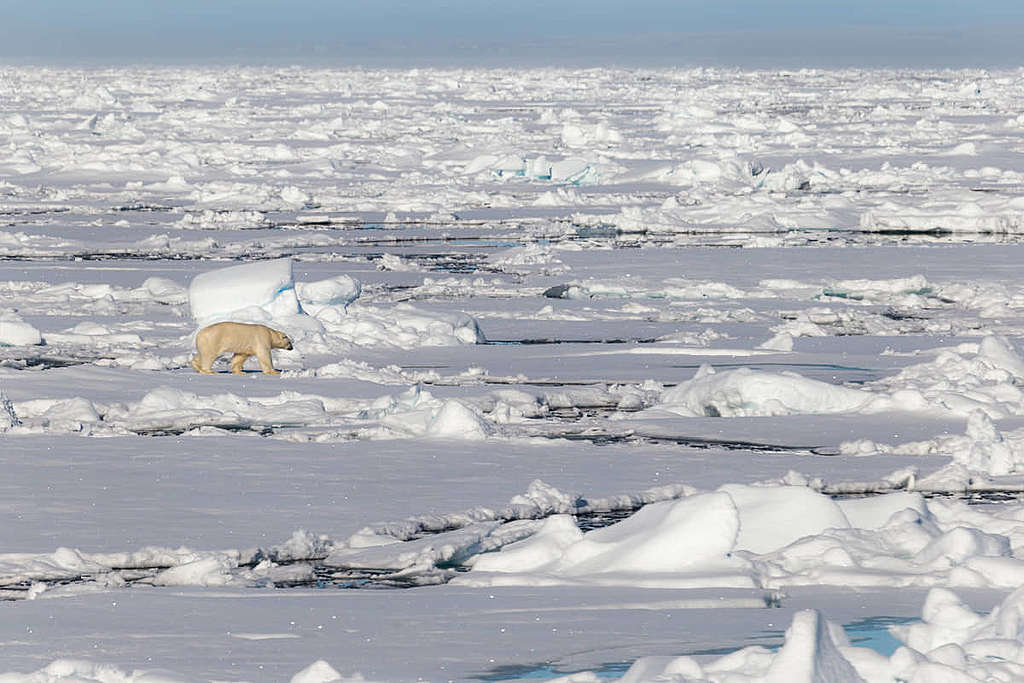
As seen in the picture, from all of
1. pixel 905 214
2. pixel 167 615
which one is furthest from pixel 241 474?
pixel 905 214

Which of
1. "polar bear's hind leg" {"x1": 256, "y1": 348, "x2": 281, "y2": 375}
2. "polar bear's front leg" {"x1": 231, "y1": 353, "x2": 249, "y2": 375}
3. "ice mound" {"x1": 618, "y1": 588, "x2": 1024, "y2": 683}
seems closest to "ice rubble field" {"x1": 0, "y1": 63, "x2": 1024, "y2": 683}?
"ice mound" {"x1": 618, "y1": 588, "x2": 1024, "y2": 683}

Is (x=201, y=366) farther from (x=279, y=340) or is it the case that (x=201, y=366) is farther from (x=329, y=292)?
(x=329, y=292)

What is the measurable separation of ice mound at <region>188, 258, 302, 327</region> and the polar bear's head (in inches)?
57.0

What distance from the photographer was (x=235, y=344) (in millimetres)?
11352

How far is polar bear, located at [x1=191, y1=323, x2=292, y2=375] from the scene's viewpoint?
37.1ft

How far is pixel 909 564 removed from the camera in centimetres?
591

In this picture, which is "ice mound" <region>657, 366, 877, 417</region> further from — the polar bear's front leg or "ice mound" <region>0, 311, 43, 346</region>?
"ice mound" <region>0, 311, 43, 346</region>

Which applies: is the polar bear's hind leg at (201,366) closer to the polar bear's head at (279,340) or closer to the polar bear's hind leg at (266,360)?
the polar bear's hind leg at (266,360)

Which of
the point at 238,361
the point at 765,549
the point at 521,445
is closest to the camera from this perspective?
the point at 765,549

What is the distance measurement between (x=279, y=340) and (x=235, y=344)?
358mm

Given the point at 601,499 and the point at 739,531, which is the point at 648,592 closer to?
the point at 739,531

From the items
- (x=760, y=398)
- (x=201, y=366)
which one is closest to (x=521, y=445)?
(x=760, y=398)

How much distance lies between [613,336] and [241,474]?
621 centimetres

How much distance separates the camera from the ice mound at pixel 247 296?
1313cm
